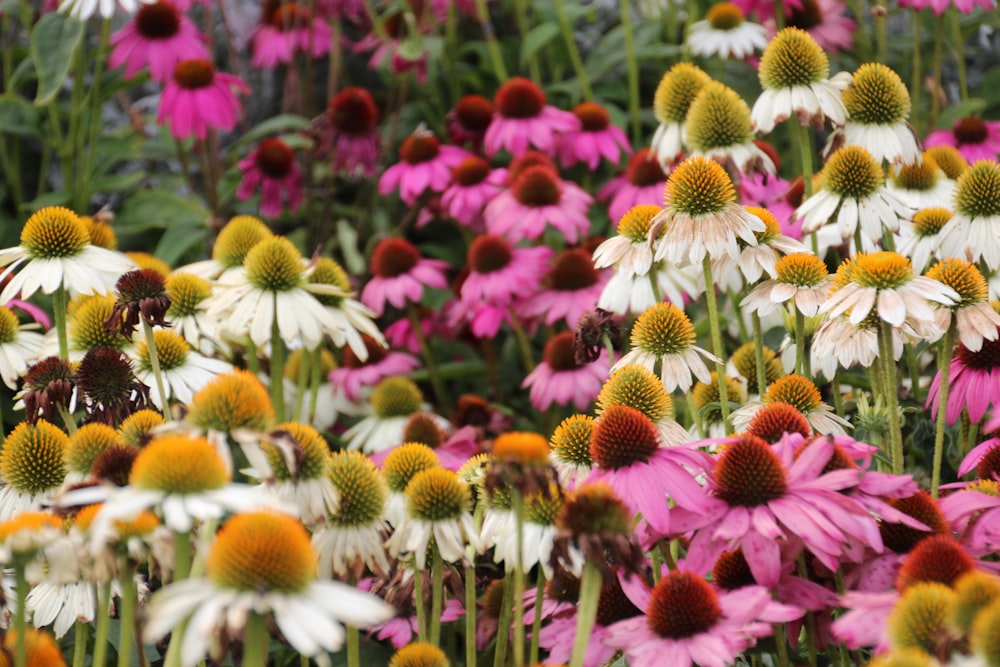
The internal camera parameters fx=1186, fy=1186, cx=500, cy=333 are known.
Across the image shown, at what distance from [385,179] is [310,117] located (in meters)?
0.64

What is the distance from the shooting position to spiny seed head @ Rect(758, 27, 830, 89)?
5.92 ft

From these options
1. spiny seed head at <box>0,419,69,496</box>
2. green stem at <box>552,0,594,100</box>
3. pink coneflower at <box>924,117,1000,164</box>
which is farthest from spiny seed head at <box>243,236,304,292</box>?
pink coneflower at <box>924,117,1000,164</box>

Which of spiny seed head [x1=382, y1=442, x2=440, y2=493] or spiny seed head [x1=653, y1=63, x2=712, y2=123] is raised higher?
spiny seed head [x1=653, y1=63, x2=712, y2=123]

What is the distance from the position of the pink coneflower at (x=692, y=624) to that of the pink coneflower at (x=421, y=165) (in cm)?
165

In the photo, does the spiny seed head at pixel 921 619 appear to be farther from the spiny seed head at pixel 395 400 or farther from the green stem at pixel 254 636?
the spiny seed head at pixel 395 400

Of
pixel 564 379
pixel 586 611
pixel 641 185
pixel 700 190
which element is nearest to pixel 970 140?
pixel 641 185

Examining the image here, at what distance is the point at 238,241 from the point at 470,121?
0.93 metres

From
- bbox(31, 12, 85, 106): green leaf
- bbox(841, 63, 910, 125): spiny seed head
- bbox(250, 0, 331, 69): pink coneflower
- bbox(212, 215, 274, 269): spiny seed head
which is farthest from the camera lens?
bbox(250, 0, 331, 69): pink coneflower

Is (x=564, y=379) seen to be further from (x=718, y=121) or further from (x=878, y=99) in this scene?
(x=878, y=99)

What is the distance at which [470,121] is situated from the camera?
2789mm

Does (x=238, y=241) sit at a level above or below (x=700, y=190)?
below

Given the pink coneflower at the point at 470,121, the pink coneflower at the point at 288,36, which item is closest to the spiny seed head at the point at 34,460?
the pink coneflower at the point at 470,121

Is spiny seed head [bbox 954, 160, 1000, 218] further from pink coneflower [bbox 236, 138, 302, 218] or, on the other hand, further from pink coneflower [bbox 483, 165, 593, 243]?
pink coneflower [bbox 236, 138, 302, 218]

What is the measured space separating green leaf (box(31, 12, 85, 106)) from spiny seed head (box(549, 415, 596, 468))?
1.43m
